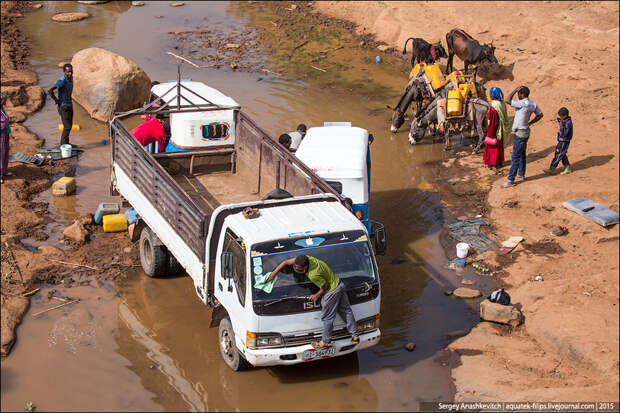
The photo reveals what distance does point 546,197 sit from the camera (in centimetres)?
1330

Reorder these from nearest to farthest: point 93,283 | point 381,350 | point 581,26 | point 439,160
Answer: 1. point 381,350
2. point 93,283
3. point 439,160
4. point 581,26

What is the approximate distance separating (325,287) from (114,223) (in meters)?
5.51

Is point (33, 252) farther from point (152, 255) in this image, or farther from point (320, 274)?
point (320, 274)

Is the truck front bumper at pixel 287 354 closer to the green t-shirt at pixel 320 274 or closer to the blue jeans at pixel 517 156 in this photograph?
the green t-shirt at pixel 320 274

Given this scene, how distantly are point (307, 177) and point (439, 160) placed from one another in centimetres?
655

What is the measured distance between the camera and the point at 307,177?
10156 mm

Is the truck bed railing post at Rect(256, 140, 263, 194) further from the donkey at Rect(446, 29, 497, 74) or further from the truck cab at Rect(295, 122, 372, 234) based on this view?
the donkey at Rect(446, 29, 497, 74)

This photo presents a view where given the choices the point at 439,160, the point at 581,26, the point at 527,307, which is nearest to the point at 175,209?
the point at 527,307

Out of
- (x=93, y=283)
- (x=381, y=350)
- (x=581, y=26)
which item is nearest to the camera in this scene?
(x=381, y=350)

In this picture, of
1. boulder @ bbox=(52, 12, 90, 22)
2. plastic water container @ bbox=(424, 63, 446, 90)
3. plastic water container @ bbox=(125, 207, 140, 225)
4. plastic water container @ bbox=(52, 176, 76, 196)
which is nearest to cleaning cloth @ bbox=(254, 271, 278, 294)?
plastic water container @ bbox=(125, 207, 140, 225)

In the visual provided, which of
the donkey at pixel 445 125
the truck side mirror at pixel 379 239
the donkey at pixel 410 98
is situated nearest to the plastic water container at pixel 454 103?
the donkey at pixel 445 125

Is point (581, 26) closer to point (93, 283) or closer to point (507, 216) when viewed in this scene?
point (507, 216)

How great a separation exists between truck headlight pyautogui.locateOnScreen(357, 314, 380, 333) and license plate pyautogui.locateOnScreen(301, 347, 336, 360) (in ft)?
1.40

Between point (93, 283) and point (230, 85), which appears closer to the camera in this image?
point (93, 283)
